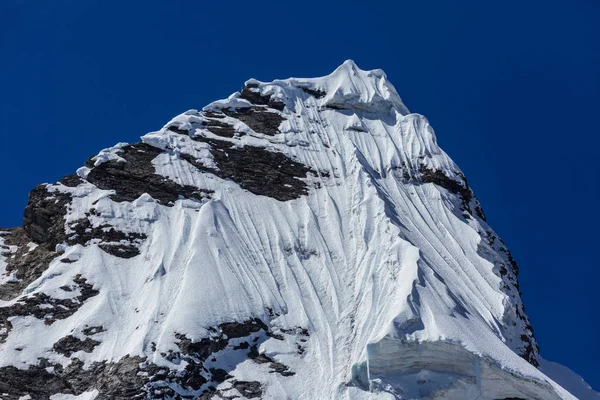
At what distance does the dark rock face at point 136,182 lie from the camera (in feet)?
238

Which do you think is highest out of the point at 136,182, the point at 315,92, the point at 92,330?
the point at 315,92

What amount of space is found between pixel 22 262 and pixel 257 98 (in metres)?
24.5

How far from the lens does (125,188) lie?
239ft

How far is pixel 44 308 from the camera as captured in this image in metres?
62.8

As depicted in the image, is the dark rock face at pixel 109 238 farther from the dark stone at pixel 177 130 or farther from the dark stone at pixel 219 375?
the dark stone at pixel 177 130

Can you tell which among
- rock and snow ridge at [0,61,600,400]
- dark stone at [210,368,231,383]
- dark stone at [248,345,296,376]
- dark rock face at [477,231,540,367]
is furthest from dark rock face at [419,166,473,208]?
dark stone at [210,368,231,383]

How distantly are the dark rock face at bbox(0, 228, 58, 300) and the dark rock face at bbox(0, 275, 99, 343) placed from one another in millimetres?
2018

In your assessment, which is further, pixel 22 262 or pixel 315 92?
pixel 315 92

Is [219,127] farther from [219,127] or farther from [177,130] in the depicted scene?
[177,130]

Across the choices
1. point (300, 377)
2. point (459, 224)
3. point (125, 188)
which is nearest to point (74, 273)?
point (125, 188)

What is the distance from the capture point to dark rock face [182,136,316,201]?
74.8m

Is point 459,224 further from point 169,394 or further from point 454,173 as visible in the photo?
point 169,394

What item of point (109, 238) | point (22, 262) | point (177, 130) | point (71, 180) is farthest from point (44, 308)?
point (177, 130)

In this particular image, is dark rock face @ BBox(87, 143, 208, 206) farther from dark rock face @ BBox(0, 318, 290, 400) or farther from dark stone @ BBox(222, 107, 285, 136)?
dark rock face @ BBox(0, 318, 290, 400)
